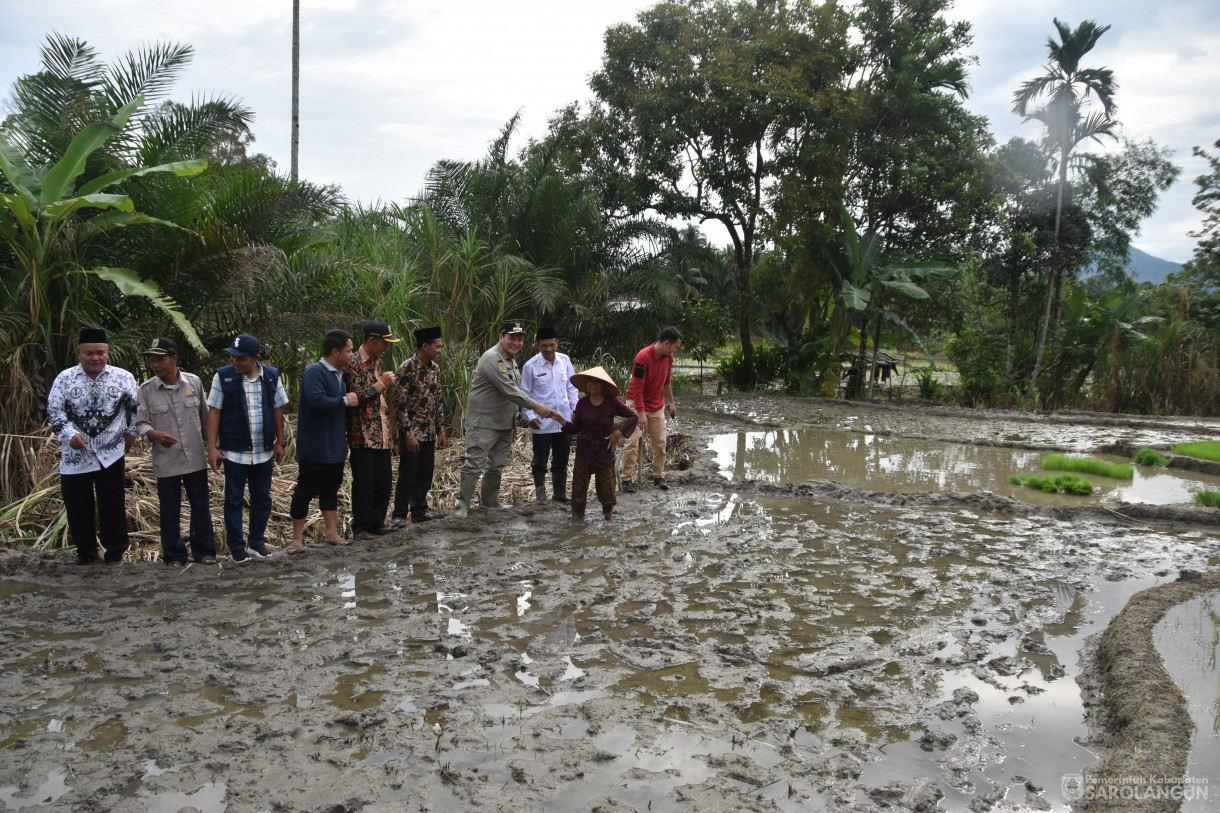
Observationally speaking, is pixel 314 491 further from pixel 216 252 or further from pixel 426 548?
pixel 216 252

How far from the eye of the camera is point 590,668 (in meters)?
4.33

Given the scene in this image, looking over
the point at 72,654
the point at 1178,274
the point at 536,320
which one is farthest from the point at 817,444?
the point at 1178,274

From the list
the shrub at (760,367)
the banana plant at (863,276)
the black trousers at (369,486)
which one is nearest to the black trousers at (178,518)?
the black trousers at (369,486)

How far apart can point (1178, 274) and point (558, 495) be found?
1844cm

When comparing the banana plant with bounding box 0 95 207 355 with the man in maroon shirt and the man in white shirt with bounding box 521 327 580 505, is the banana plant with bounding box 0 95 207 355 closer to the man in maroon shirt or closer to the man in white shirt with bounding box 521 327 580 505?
the man in white shirt with bounding box 521 327 580 505

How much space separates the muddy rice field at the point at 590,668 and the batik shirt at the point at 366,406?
2.67 feet

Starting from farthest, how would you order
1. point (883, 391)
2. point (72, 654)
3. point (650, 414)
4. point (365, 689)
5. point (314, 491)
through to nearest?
point (883, 391), point (650, 414), point (314, 491), point (72, 654), point (365, 689)

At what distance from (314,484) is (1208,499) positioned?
868 centimetres

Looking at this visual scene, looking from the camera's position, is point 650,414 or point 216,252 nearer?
point 216,252

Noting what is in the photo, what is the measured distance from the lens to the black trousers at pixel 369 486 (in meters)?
6.65

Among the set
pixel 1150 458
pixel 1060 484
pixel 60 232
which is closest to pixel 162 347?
pixel 60 232

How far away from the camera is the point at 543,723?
368 centimetres

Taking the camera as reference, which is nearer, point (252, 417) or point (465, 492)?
point (252, 417)

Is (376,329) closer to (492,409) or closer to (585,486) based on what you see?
(492,409)
